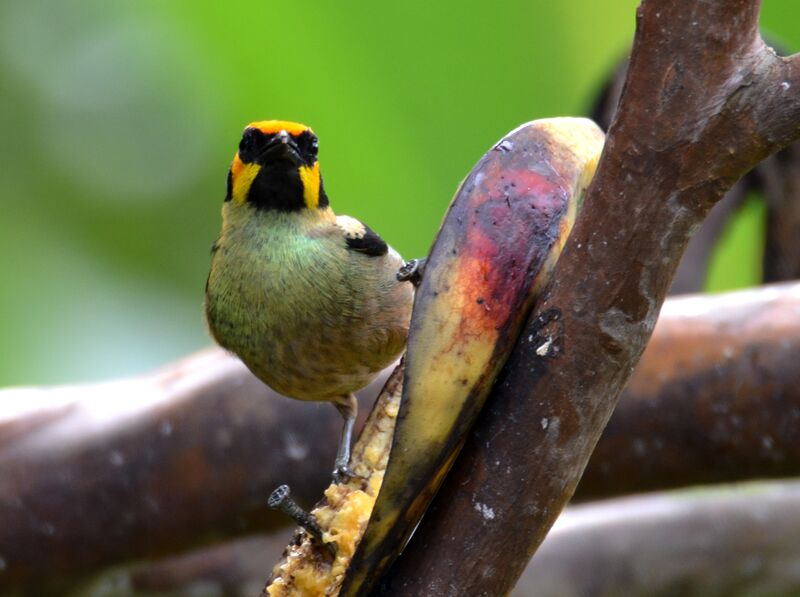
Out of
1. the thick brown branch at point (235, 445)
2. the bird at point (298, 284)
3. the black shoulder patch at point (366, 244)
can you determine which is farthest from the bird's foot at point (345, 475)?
the thick brown branch at point (235, 445)

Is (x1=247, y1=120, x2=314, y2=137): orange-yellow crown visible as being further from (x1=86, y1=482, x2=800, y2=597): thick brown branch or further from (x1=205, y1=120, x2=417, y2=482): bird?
(x1=86, y1=482, x2=800, y2=597): thick brown branch

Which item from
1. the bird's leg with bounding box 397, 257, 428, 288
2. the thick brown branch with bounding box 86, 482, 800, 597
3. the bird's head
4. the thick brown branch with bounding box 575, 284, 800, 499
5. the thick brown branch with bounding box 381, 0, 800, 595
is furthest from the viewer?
the thick brown branch with bounding box 86, 482, 800, 597

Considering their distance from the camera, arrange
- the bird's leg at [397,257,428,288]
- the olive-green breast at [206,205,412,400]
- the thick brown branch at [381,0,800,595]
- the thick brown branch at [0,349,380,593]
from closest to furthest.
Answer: the thick brown branch at [381,0,800,595] < the bird's leg at [397,257,428,288] < the olive-green breast at [206,205,412,400] < the thick brown branch at [0,349,380,593]

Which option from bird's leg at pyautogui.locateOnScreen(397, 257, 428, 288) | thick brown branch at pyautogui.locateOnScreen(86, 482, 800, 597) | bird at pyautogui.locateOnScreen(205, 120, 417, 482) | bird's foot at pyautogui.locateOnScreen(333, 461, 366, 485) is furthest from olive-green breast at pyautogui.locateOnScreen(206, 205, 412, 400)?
thick brown branch at pyautogui.locateOnScreen(86, 482, 800, 597)

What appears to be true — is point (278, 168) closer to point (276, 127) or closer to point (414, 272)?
point (276, 127)

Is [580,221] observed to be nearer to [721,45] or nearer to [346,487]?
[721,45]

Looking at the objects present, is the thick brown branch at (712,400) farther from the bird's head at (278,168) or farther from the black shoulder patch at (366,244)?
the bird's head at (278,168)
